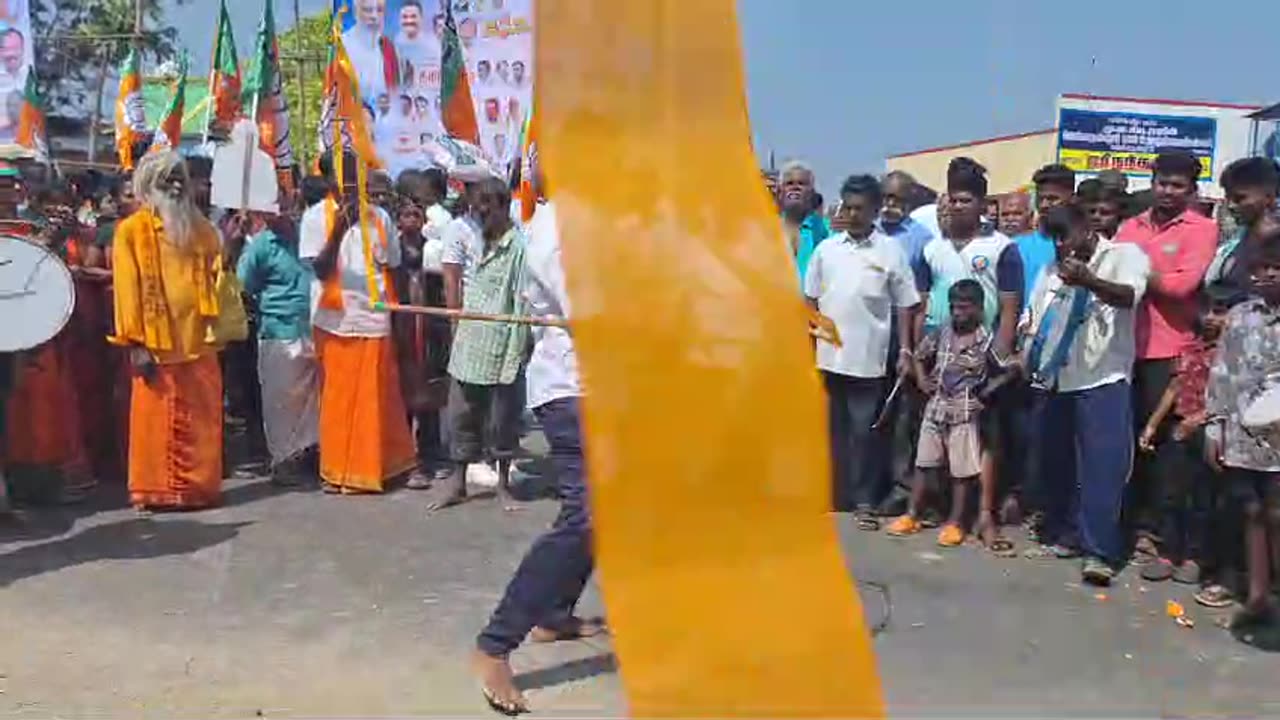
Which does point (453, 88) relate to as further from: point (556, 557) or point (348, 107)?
point (556, 557)

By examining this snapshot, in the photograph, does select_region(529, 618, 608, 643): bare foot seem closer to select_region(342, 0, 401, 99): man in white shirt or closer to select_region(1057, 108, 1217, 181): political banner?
select_region(342, 0, 401, 99): man in white shirt

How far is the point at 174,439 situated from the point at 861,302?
3.41 meters

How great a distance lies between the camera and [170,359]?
19.0ft

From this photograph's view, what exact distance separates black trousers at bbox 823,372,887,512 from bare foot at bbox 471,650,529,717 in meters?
2.63

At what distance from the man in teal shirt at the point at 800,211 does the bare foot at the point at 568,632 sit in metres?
2.53

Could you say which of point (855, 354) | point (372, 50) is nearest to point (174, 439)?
point (372, 50)

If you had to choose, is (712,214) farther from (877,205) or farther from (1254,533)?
(877,205)

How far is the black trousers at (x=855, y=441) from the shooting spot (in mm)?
5801

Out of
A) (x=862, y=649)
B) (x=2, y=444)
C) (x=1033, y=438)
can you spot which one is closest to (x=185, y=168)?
(x=2, y=444)

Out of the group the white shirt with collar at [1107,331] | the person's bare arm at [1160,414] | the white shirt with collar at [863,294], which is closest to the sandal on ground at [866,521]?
the white shirt with collar at [863,294]

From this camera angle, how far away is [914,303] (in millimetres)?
5680

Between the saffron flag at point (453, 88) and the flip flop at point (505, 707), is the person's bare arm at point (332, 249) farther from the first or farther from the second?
the flip flop at point (505, 707)

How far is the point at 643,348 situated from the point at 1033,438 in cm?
407

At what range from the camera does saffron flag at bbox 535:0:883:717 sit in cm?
198
